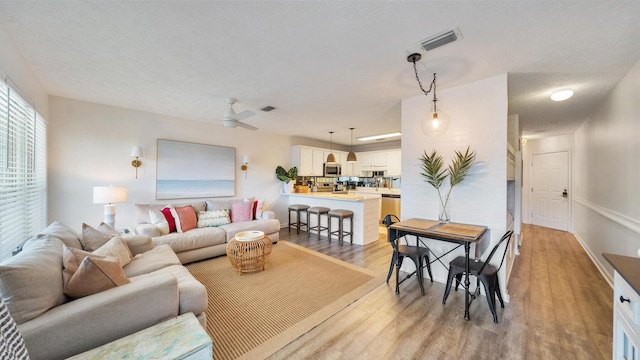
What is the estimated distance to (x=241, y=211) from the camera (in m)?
4.51

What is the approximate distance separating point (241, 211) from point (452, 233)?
11.7 ft

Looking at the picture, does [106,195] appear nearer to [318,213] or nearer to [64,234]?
[64,234]

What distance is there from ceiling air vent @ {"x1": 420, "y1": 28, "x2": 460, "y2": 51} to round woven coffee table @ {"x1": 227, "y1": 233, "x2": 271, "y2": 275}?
289cm

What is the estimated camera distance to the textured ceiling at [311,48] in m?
1.63

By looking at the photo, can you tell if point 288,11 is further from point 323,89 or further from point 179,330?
point 179,330

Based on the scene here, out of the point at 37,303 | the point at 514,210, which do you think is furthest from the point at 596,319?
the point at 37,303

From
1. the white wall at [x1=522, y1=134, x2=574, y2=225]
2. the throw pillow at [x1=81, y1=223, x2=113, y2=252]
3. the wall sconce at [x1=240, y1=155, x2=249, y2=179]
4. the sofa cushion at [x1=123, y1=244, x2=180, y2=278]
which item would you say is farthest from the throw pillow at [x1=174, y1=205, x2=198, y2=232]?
the white wall at [x1=522, y1=134, x2=574, y2=225]

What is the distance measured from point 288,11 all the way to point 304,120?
302cm

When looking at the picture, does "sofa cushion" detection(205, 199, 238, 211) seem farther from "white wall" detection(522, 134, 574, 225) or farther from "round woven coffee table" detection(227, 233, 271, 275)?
"white wall" detection(522, 134, 574, 225)

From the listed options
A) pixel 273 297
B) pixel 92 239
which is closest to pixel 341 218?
pixel 273 297

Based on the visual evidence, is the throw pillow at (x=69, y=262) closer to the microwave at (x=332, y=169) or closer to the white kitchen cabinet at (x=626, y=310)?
the white kitchen cabinet at (x=626, y=310)

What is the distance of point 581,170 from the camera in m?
4.66

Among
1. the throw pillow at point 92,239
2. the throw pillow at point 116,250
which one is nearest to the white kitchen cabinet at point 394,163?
the throw pillow at point 116,250

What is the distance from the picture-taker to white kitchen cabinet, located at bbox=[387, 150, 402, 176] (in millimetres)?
6859
